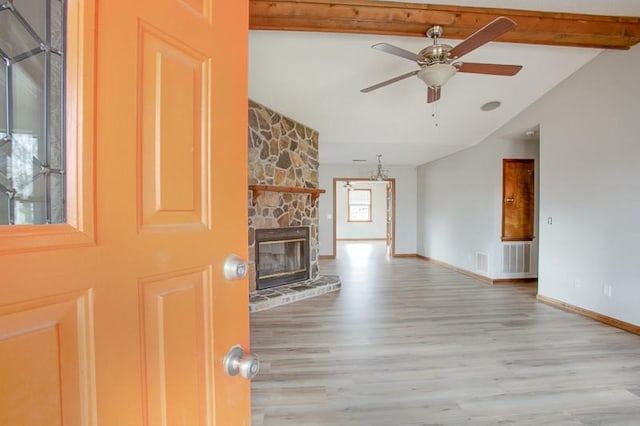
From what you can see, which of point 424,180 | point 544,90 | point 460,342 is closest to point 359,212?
point 424,180

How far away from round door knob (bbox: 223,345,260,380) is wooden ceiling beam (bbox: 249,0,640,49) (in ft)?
8.95

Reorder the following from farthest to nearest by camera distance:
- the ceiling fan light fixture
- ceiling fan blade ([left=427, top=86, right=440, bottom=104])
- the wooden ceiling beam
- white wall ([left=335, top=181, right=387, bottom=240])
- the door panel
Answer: white wall ([left=335, top=181, right=387, bottom=240]) < ceiling fan blade ([left=427, top=86, right=440, bottom=104]) < the wooden ceiling beam < the ceiling fan light fixture < the door panel

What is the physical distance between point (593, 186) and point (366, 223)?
8805 mm

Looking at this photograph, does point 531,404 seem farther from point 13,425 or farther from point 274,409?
point 13,425

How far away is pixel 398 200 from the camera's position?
26.3 feet

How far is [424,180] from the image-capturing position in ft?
25.2

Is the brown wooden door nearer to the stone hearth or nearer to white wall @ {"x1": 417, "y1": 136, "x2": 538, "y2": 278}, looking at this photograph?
white wall @ {"x1": 417, "y1": 136, "x2": 538, "y2": 278}

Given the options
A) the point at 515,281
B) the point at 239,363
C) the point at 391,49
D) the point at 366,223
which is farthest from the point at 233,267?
the point at 366,223

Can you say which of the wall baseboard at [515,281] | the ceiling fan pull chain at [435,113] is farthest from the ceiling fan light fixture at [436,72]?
the wall baseboard at [515,281]

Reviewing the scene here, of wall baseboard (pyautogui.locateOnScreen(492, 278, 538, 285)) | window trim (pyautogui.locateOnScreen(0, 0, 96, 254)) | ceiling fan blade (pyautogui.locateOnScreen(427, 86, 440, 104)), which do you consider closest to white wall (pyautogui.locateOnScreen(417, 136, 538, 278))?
wall baseboard (pyautogui.locateOnScreen(492, 278, 538, 285))

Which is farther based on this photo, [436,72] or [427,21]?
[427,21]

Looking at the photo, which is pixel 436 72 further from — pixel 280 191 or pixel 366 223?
pixel 366 223

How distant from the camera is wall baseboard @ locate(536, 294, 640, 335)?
3107 millimetres

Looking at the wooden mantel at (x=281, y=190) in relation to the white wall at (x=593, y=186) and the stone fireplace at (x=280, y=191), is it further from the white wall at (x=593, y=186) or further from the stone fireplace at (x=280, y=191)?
the white wall at (x=593, y=186)
